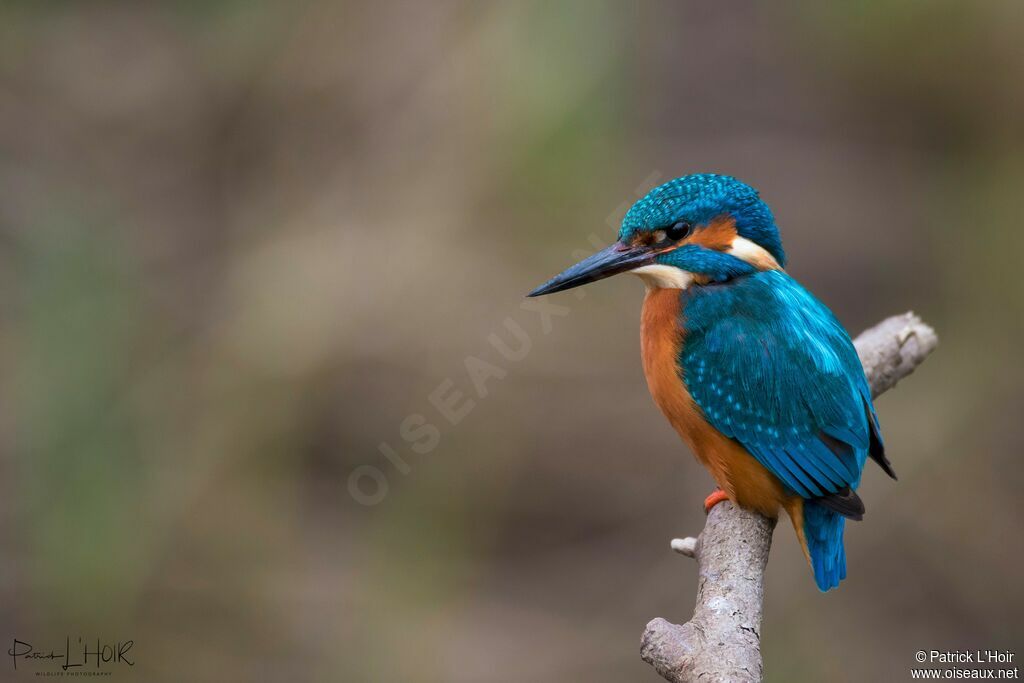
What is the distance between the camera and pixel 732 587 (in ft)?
7.09

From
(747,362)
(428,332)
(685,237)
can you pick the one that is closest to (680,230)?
(685,237)

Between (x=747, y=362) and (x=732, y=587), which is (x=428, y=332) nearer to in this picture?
(x=747, y=362)

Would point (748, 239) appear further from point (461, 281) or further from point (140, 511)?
point (140, 511)

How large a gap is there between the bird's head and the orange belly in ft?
0.32

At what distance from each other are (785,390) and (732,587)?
523 mm

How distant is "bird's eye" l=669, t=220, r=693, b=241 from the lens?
254 centimetres

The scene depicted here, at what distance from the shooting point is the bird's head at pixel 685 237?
2.52 meters

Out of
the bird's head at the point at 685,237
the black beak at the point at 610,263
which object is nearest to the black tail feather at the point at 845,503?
the bird's head at the point at 685,237

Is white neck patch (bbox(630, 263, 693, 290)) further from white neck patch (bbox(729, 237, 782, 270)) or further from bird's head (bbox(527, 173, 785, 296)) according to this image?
white neck patch (bbox(729, 237, 782, 270))

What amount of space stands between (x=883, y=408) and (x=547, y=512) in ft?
4.38

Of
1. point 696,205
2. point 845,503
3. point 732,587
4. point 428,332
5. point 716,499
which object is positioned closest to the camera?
point 732,587

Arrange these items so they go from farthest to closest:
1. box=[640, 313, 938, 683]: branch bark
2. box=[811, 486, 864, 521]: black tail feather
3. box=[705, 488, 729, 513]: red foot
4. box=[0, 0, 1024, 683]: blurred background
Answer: box=[0, 0, 1024, 683]: blurred background → box=[705, 488, 729, 513]: red foot → box=[811, 486, 864, 521]: black tail feather → box=[640, 313, 938, 683]: branch bark

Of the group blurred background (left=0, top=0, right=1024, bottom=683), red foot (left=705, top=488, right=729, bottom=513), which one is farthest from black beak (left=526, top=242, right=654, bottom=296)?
blurred background (left=0, top=0, right=1024, bottom=683)

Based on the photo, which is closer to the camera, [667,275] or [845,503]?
[845,503]
